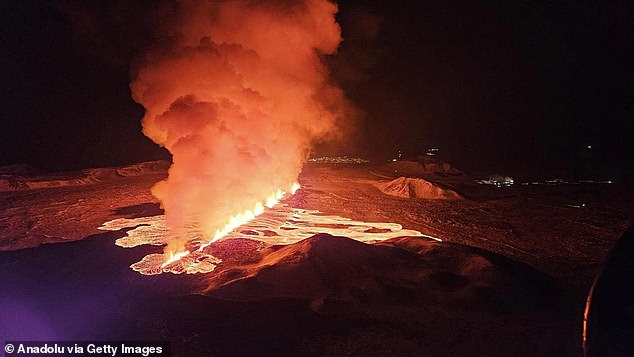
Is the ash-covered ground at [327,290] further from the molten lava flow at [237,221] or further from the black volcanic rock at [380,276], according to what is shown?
the molten lava flow at [237,221]

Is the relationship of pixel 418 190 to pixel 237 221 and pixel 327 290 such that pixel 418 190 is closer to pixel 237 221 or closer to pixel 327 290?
pixel 237 221

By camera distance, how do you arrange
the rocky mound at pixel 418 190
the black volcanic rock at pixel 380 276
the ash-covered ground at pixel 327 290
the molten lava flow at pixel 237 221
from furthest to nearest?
the rocky mound at pixel 418 190 < the molten lava flow at pixel 237 221 < the black volcanic rock at pixel 380 276 < the ash-covered ground at pixel 327 290

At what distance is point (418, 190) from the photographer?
62.3 ft

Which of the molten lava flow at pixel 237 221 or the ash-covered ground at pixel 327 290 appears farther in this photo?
the molten lava flow at pixel 237 221

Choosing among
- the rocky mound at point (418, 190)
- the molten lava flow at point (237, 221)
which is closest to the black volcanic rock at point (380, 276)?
the molten lava flow at point (237, 221)

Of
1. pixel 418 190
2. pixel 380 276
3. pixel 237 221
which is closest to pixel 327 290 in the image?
pixel 380 276

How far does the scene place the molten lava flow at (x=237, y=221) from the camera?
929 centimetres

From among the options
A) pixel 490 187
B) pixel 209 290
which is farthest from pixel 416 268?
pixel 490 187

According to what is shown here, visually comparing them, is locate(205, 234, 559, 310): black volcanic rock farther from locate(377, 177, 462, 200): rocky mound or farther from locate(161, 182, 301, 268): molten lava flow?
locate(377, 177, 462, 200): rocky mound

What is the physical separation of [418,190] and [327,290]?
43.0ft

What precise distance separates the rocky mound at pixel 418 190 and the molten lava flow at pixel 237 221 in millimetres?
5113

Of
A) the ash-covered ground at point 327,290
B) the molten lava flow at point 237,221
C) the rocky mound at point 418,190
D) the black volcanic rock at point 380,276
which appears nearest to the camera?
the ash-covered ground at point 327,290

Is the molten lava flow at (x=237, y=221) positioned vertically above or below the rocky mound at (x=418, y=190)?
below

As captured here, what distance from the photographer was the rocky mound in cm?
1809
